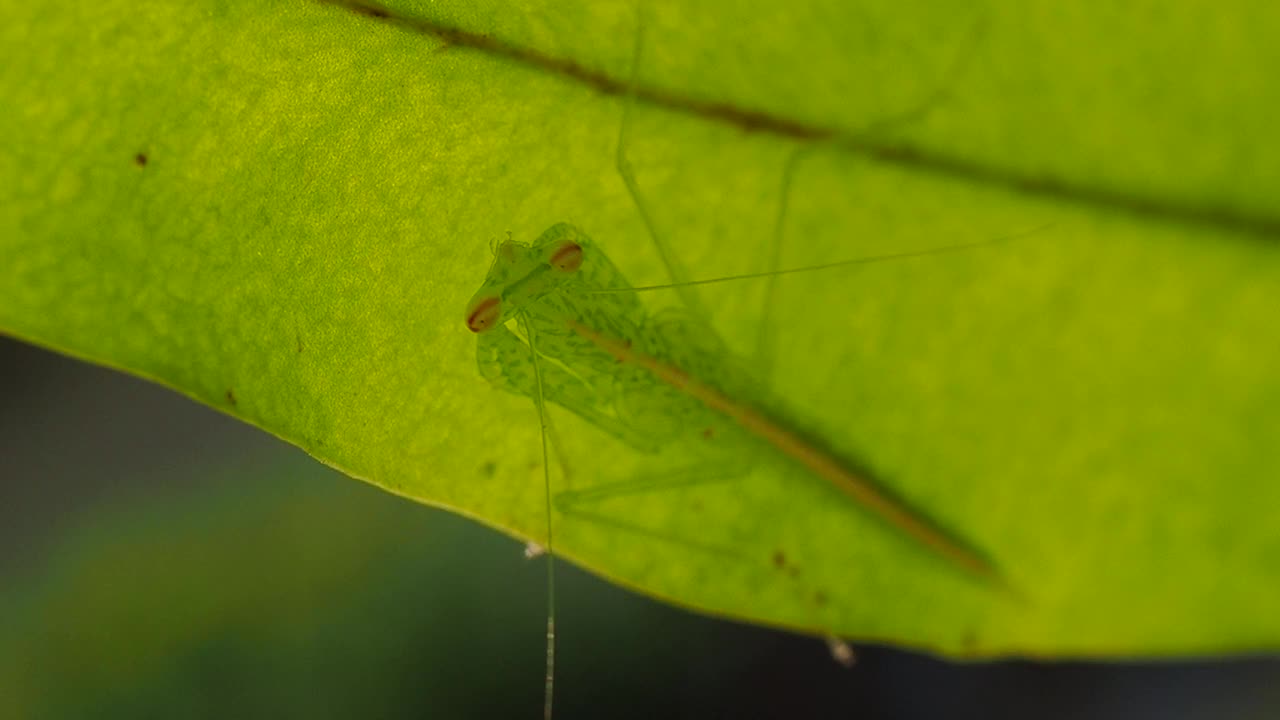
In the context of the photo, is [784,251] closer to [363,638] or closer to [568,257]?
[568,257]

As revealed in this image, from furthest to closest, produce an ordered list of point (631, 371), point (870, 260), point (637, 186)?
point (631, 371)
point (637, 186)
point (870, 260)

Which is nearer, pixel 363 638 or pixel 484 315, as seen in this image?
pixel 484 315

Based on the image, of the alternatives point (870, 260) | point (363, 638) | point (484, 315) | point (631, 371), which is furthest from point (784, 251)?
point (363, 638)

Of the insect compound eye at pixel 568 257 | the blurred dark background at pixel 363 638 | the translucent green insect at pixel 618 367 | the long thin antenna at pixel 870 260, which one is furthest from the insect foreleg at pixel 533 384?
the blurred dark background at pixel 363 638

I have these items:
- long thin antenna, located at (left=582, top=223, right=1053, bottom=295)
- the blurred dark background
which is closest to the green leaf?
long thin antenna, located at (left=582, top=223, right=1053, bottom=295)

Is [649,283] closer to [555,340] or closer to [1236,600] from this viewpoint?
[555,340]

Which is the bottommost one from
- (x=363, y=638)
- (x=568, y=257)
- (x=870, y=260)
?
(x=870, y=260)

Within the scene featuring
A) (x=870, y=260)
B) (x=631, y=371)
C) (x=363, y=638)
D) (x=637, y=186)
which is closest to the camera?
(x=870, y=260)
